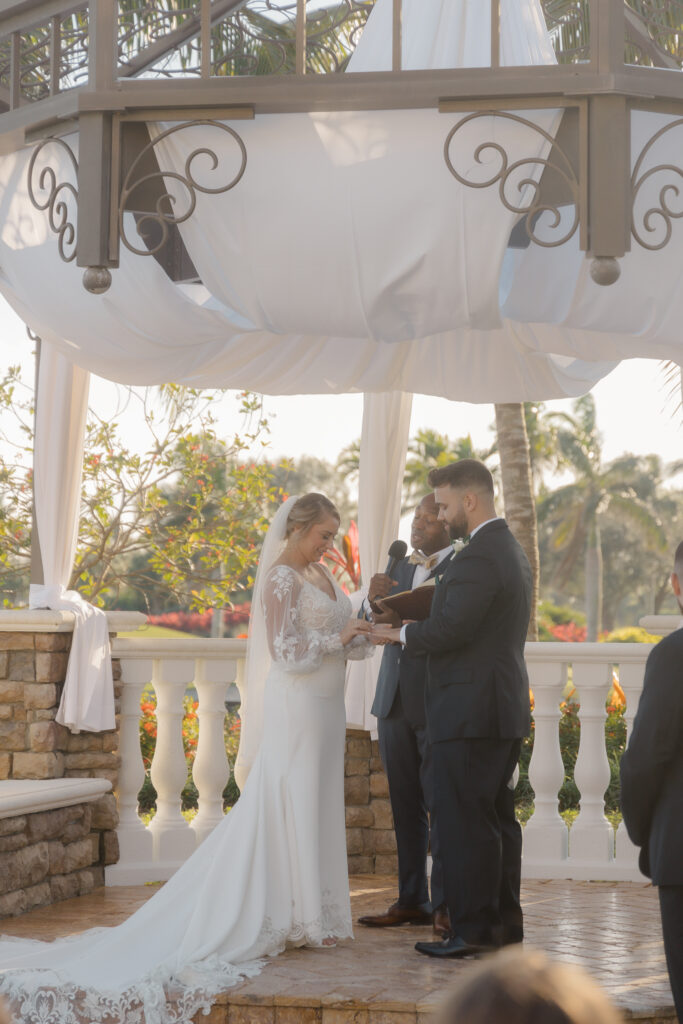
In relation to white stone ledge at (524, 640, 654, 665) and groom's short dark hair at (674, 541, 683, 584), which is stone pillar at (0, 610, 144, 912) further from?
groom's short dark hair at (674, 541, 683, 584)

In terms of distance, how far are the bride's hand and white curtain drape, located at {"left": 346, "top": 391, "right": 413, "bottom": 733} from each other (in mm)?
1244

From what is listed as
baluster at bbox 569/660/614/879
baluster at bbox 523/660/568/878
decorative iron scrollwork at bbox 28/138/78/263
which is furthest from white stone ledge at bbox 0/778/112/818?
decorative iron scrollwork at bbox 28/138/78/263

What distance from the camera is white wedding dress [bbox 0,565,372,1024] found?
429 centimetres

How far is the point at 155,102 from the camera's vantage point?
399 centimetres

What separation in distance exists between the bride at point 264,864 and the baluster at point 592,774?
148 cm

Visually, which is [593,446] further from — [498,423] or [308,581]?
[308,581]

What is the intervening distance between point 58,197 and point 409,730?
2.67 m

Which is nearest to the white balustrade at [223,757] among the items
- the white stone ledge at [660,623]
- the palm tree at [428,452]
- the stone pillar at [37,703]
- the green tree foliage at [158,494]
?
the white stone ledge at [660,623]

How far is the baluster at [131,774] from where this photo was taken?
6414mm

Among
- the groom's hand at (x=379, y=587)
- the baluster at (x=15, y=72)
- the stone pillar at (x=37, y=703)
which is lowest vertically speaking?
the stone pillar at (x=37, y=703)

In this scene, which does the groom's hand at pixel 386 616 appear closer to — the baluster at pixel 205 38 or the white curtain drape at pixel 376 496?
the white curtain drape at pixel 376 496

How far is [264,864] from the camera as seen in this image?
4.87m

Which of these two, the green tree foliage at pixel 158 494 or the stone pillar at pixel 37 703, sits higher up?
the green tree foliage at pixel 158 494

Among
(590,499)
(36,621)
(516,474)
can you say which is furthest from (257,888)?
(590,499)
